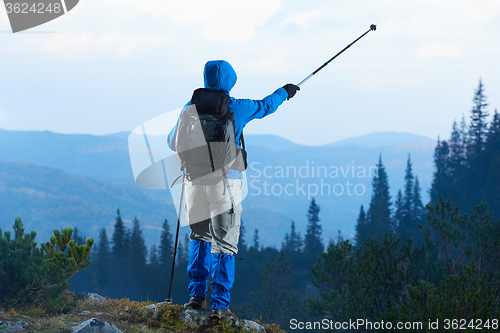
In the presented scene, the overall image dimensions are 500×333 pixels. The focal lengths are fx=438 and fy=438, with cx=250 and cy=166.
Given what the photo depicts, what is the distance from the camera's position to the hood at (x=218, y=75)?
250 inches

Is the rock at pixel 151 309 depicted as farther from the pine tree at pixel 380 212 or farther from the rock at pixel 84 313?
the pine tree at pixel 380 212

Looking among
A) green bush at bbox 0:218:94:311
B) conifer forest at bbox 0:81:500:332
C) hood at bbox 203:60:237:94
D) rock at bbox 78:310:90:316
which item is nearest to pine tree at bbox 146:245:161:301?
conifer forest at bbox 0:81:500:332

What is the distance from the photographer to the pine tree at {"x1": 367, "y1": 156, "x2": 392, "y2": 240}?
73.8 m

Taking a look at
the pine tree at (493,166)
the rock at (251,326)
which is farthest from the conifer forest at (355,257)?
the rock at (251,326)

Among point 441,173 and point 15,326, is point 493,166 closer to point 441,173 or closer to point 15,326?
point 441,173

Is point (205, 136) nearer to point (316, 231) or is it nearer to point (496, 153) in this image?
point (496, 153)

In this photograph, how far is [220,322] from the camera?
6.66 metres

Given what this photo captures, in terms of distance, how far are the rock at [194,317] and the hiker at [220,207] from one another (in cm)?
30

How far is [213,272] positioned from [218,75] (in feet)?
9.47

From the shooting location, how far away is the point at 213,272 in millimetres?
6461

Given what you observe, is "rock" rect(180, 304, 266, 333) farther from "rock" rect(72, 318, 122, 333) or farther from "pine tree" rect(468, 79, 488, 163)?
"pine tree" rect(468, 79, 488, 163)

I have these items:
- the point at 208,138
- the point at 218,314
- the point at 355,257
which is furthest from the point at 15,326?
the point at 355,257

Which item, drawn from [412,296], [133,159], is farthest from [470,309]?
[133,159]

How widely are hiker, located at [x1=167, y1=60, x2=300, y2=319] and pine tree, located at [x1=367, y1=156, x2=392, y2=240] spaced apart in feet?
218
